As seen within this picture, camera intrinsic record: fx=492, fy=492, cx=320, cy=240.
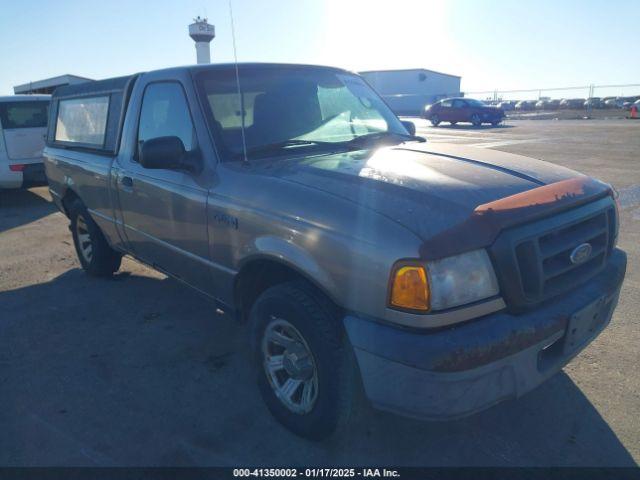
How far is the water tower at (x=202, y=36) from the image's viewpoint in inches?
1622

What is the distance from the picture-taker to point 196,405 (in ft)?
9.68

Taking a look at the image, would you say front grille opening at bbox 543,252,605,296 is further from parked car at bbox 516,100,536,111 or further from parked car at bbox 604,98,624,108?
parked car at bbox 516,100,536,111

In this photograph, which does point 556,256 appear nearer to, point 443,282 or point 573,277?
point 573,277

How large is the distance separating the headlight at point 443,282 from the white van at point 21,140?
910cm

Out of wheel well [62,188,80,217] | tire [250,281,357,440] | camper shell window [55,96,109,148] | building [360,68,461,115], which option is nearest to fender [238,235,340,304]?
tire [250,281,357,440]

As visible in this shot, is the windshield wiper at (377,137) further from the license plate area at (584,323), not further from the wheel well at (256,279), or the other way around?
the license plate area at (584,323)

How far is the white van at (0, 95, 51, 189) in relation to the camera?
892 centimetres

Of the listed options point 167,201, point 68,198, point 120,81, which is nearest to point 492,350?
point 167,201

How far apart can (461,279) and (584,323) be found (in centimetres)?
79

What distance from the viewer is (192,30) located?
137 feet

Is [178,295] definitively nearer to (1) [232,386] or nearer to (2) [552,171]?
(1) [232,386]

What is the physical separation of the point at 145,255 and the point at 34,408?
138 centimetres

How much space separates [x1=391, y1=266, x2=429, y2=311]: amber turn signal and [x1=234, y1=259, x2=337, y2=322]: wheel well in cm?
60

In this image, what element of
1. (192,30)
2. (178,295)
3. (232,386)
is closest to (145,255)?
(178,295)
